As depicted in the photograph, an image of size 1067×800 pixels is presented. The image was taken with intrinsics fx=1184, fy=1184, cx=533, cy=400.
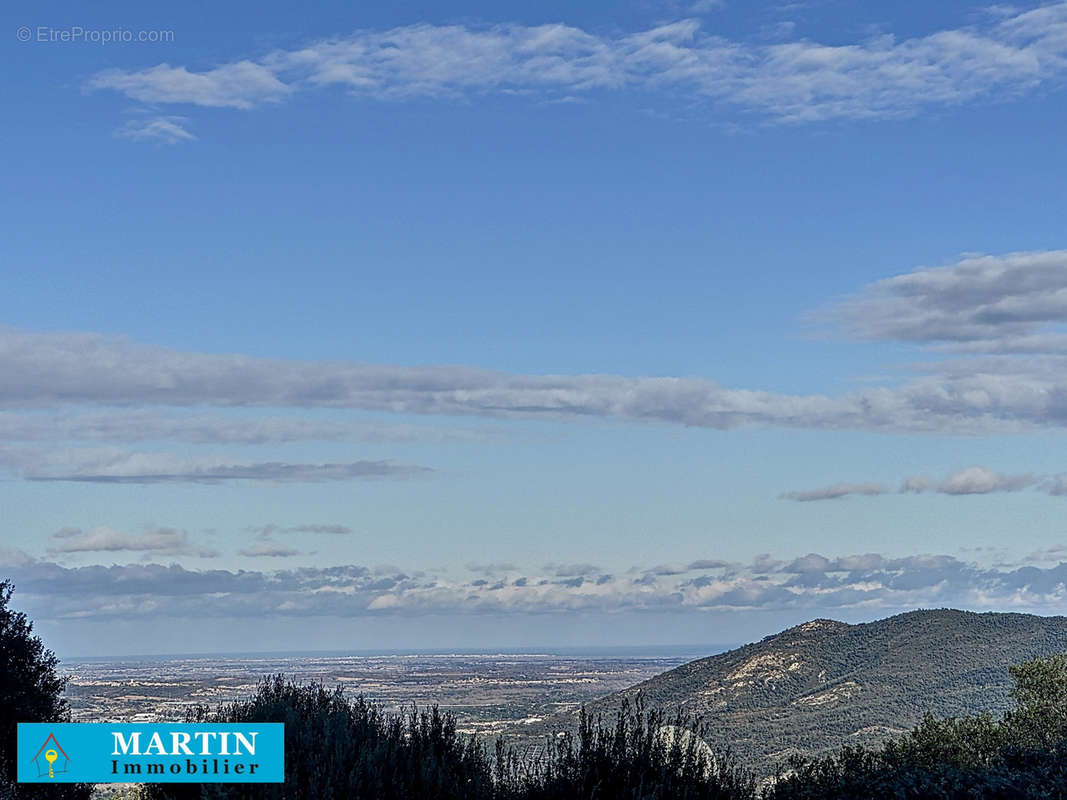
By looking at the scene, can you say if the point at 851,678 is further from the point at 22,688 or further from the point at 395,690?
the point at 22,688

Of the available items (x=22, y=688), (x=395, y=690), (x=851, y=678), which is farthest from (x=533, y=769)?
(x=851, y=678)

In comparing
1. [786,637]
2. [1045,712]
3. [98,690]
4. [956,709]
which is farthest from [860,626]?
[1045,712]

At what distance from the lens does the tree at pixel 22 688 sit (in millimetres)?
22828

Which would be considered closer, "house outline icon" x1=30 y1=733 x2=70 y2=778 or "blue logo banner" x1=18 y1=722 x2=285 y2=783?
"blue logo banner" x1=18 y1=722 x2=285 y2=783

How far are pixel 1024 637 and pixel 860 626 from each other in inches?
1037

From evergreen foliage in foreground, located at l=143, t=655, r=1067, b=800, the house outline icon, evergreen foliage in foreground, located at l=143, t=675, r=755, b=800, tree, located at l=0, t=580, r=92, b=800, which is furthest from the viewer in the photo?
tree, located at l=0, t=580, r=92, b=800

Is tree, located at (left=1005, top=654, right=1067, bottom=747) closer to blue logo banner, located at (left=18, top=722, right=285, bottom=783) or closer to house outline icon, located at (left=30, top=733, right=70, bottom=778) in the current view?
house outline icon, located at (left=30, top=733, right=70, bottom=778)

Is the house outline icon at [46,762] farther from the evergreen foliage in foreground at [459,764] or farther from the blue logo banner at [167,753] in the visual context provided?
the evergreen foliage in foreground at [459,764]

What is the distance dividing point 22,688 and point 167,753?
10551 millimetres

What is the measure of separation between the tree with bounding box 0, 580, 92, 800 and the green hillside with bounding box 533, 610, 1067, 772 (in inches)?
2252

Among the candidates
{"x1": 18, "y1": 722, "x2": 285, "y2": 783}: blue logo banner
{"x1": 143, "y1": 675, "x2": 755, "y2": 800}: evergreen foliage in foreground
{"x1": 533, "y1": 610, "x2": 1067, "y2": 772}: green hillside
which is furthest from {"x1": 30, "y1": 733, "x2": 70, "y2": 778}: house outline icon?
{"x1": 533, "y1": 610, "x2": 1067, "y2": 772}: green hillside

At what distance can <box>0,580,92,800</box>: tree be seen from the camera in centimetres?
2283

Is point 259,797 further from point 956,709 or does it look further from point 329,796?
point 956,709

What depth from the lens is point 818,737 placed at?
285ft
